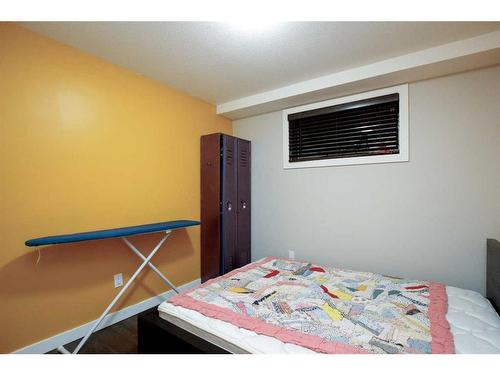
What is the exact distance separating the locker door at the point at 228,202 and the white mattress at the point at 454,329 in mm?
1292

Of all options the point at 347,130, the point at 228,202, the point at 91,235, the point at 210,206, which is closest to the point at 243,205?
the point at 228,202

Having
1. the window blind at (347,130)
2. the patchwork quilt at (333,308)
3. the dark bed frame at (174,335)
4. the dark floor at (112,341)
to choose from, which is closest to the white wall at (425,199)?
the window blind at (347,130)

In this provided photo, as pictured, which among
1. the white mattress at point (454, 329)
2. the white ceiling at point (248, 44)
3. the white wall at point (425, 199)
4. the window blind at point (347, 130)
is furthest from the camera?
the window blind at point (347, 130)

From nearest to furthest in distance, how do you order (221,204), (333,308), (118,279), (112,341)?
(333,308) < (112,341) < (118,279) < (221,204)

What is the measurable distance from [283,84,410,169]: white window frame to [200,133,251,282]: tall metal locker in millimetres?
632

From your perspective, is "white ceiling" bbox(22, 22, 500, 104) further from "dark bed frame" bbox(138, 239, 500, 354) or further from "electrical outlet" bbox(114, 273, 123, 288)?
"electrical outlet" bbox(114, 273, 123, 288)

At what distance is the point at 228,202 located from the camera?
2791mm

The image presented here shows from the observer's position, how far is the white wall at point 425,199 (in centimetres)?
190

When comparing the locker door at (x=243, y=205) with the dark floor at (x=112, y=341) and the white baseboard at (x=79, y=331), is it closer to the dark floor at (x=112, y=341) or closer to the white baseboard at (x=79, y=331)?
the white baseboard at (x=79, y=331)

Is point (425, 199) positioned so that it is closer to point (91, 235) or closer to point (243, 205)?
point (243, 205)

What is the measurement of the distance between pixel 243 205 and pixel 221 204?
386 millimetres
